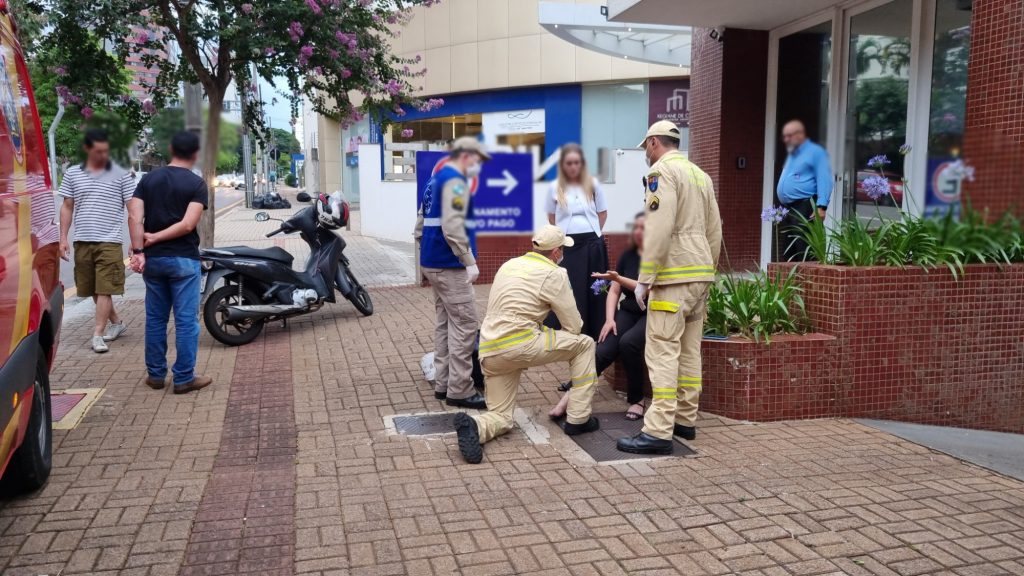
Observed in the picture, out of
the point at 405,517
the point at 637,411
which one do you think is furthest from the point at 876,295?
the point at 405,517

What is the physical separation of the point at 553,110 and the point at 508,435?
3.43 meters

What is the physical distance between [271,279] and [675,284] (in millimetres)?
4389

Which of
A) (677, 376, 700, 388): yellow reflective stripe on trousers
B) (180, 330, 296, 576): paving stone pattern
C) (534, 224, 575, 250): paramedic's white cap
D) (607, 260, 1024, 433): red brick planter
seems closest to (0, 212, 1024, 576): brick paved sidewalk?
(180, 330, 296, 576): paving stone pattern

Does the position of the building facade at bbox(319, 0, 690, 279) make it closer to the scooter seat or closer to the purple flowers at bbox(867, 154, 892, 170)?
the purple flowers at bbox(867, 154, 892, 170)

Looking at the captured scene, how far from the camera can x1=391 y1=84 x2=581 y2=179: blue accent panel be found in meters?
1.84

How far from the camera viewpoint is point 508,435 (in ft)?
16.9

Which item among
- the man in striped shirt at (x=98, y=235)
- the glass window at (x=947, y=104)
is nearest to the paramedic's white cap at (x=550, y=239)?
the glass window at (x=947, y=104)

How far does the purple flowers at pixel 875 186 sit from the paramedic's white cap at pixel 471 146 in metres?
1.03

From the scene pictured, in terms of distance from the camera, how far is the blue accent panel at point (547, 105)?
6.03 ft

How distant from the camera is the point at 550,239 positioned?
444 cm

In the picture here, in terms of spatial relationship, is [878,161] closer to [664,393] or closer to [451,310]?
[664,393]

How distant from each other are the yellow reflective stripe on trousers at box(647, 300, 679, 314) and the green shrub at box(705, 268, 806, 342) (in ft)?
3.33

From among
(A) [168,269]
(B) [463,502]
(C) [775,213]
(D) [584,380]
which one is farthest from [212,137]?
(A) [168,269]

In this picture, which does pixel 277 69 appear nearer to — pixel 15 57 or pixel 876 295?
pixel 15 57
